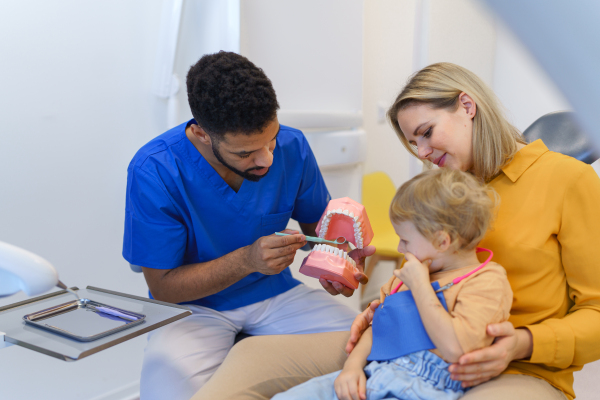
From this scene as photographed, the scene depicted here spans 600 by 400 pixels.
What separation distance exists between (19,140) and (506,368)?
1669 millimetres

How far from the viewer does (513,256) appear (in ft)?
3.67

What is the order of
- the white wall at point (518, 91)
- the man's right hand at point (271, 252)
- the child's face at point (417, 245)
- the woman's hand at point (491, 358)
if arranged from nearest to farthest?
the woman's hand at point (491, 358) → the child's face at point (417, 245) → the man's right hand at point (271, 252) → the white wall at point (518, 91)

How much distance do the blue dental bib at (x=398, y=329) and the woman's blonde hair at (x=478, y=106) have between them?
0.35 m

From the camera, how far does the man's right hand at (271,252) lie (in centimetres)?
129

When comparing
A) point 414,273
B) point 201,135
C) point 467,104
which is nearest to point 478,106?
point 467,104

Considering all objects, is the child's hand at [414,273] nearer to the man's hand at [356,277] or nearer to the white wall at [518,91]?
the man's hand at [356,277]

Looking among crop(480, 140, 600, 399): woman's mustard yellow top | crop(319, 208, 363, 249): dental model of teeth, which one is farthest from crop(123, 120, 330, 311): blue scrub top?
crop(480, 140, 600, 399): woman's mustard yellow top

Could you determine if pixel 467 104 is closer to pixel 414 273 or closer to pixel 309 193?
pixel 414 273

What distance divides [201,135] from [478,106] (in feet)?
2.57

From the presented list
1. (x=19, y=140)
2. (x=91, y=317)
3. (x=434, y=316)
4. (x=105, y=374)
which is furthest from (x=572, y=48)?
(x=105, y=374)

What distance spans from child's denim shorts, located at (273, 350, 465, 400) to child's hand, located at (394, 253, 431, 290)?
0.49 ft

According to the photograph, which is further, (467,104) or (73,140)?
(73,140)

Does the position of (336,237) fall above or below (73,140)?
below

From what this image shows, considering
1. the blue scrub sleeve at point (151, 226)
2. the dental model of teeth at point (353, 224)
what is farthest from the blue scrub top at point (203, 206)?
the dental model of teeth at point (353, 224)
